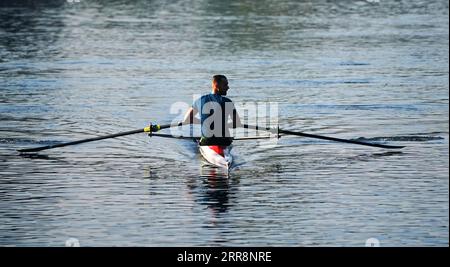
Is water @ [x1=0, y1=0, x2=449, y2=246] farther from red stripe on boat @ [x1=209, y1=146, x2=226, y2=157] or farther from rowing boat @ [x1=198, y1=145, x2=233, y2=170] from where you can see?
red stripe on boat @ [x1=209, y1=146, x2=226, y2=157]

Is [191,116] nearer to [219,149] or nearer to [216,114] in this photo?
[216,114]

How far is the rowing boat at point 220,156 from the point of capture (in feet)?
76.9

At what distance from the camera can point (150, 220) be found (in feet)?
65.8

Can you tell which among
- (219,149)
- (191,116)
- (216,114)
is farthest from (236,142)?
(216,114)

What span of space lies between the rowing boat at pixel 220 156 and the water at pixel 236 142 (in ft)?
0.85

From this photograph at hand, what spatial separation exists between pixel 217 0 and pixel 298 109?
3304 cm

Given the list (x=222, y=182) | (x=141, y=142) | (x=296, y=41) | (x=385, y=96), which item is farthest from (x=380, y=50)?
(x=222, y=182)

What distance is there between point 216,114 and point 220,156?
760 mm

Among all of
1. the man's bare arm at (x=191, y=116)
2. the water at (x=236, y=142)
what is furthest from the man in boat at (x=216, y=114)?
the water at (x=236, y=142)

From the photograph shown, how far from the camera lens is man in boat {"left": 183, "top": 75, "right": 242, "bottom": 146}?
922 inches

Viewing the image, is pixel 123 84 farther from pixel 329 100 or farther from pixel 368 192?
pixel 368 192

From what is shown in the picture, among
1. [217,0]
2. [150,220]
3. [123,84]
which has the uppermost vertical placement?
[217,0]

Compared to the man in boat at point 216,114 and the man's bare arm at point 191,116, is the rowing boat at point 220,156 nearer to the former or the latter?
the man in boat at point 216,114

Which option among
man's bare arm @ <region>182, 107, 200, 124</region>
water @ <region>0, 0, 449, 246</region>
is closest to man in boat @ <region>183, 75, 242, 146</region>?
man's bare arm @ <region>182, 107, 200, 124</region>
